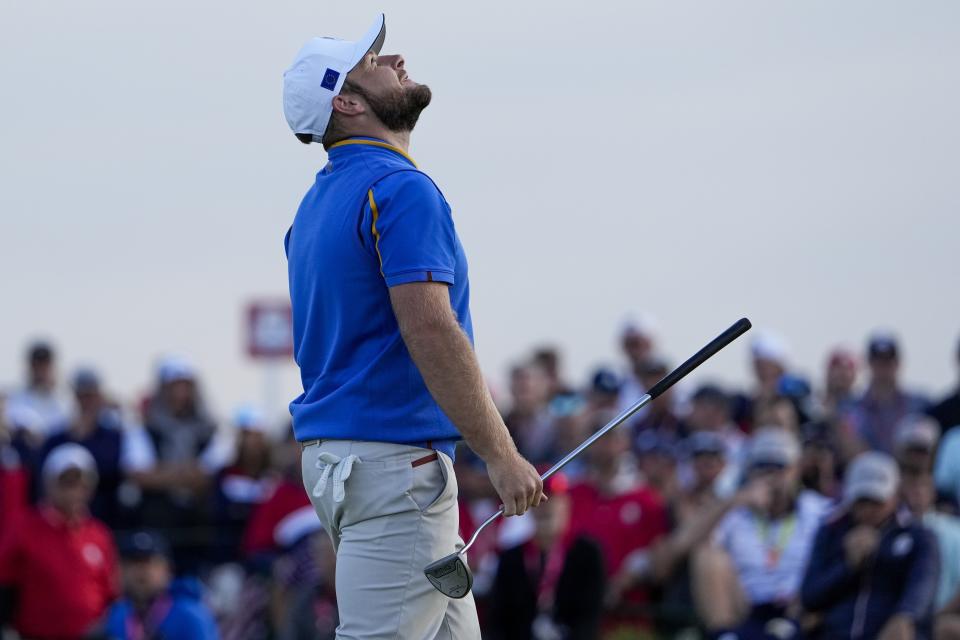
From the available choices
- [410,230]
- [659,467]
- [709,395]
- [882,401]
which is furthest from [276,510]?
[410,230]

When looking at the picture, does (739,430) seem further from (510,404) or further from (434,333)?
(434,333)

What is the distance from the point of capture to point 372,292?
4852 mm

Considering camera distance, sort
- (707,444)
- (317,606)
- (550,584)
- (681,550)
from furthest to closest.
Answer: (707,444)
(317,606)
(681,550)
(550,584)

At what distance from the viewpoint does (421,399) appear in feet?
16.0

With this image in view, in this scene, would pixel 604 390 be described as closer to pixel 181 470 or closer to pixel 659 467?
pixel 659 467

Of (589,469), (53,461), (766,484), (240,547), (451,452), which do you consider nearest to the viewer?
(451,452)

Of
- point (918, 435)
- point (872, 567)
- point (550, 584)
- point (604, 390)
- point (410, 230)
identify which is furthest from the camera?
point (604, 390)

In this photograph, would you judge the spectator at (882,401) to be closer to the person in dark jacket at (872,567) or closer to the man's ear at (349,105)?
the person in dark jacket at (872,567)

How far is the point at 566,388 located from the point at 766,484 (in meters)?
3.74

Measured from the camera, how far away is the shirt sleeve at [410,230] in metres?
4.68

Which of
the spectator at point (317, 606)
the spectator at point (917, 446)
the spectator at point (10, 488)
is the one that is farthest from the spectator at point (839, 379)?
the spectator at point (10, 488)

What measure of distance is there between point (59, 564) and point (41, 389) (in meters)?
2.55

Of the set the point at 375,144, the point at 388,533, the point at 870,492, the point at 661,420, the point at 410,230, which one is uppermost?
the point at 375,144

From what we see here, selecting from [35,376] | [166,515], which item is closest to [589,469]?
[166,515]
